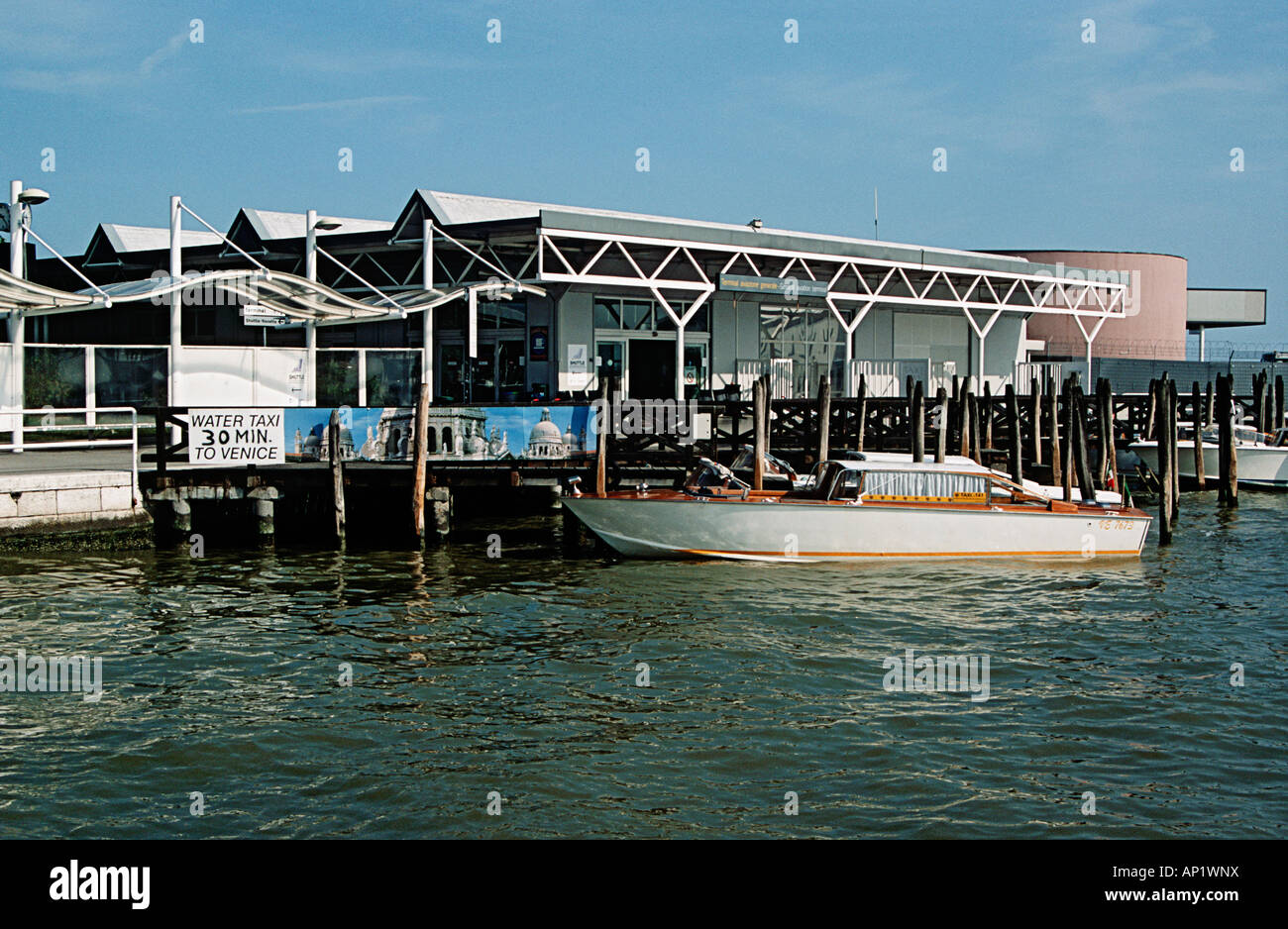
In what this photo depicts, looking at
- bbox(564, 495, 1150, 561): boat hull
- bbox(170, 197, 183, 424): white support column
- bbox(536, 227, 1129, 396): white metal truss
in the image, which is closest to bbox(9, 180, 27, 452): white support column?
bbox(170, 197, 183, 424): white support column

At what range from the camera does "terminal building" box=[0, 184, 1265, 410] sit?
82.6 feet

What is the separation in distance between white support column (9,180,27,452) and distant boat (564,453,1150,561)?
10959mm

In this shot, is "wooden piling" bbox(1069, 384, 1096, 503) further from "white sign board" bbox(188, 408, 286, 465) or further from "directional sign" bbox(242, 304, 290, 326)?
"directional sign" bbox(242, 304, 290, 326)

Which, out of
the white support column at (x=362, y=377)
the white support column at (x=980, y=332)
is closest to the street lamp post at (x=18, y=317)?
the white support column at (x=362, y=377)

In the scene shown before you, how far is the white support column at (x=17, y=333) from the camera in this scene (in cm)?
2262

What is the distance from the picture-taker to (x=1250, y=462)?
119ft

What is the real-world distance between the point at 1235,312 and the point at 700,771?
268 feet

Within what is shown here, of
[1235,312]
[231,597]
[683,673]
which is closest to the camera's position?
[683,673]

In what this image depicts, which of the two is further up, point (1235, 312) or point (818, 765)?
point (1235, 312)

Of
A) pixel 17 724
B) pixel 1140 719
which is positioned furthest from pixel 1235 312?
pixel 17 724

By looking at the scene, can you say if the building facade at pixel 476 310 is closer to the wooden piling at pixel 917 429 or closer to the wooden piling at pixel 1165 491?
the wooden piling at pixel 917 429

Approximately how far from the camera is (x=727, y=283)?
34875 millimetres

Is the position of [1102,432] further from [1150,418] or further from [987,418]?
[1150,418]
